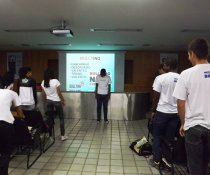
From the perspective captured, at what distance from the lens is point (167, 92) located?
3.16 metres

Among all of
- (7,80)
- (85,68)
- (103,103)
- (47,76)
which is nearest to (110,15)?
(47,76)

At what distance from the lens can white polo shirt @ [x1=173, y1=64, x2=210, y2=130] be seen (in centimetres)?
179

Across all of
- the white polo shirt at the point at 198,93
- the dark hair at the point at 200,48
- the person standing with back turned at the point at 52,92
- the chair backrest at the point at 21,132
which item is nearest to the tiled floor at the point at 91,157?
the chair backrest at the point at 21,132

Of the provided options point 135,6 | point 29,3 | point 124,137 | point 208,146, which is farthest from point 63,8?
point 208,146

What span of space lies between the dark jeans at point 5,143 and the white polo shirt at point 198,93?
1.76 m

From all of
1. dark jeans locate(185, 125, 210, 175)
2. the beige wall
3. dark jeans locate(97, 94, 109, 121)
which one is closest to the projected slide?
the beige wall

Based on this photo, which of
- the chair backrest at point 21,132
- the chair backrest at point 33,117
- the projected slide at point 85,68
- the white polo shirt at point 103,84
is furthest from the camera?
the projected slide at point 85,68

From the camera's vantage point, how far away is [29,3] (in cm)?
377

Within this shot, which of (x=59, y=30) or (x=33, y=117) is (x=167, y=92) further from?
(x=59, y=30)

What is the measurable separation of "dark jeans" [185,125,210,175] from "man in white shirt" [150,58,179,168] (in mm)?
1277

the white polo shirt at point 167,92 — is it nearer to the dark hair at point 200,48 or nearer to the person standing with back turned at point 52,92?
the dark hair at point 200,48

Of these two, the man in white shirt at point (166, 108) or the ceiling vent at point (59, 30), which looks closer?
the man in white shirt at point (166, 108)

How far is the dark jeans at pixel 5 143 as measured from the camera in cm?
241

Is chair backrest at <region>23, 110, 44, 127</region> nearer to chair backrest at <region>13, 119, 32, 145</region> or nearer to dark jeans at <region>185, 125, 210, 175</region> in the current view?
chair backrest at <region>13, 119, 32, 145</region>
